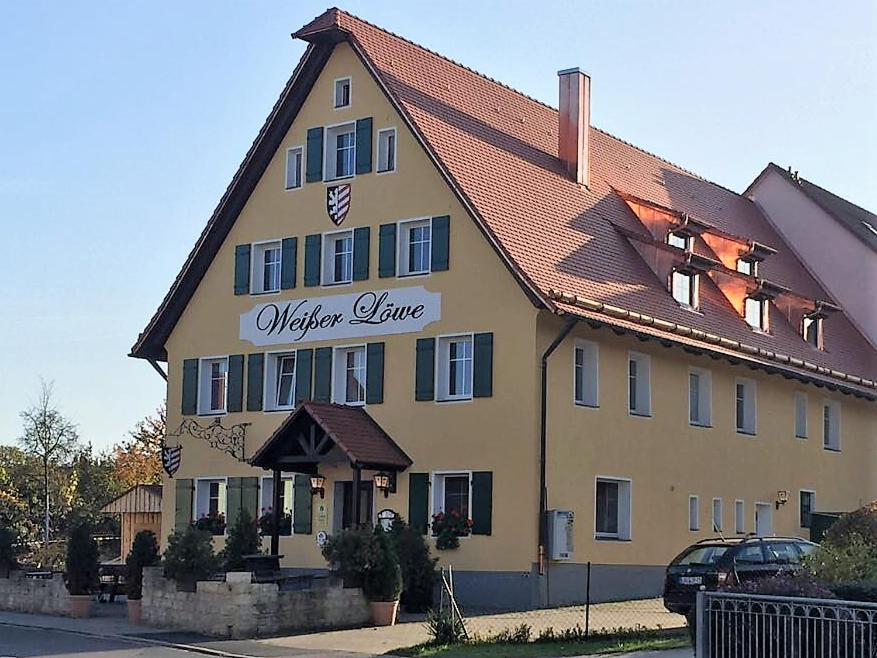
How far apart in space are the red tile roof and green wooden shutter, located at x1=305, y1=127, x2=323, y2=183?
7.26 feet

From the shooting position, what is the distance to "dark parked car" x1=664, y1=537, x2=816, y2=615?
22.5 m

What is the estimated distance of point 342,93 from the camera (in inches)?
1280

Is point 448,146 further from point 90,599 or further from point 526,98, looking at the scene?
point 90,599

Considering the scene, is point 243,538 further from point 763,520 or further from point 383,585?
point 763,520

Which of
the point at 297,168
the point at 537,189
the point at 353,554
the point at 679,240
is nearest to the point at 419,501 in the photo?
the point at 353,554

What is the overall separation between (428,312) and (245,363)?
5.66 metres

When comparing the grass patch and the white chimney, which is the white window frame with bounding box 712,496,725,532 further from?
the grass patch

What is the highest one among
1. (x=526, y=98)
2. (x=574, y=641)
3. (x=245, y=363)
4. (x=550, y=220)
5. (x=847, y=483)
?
(x=526, y=98)

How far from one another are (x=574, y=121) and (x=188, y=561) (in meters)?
15.6

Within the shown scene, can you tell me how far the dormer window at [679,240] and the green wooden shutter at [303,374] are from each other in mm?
9565

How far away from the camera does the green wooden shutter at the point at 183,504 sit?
34406mm

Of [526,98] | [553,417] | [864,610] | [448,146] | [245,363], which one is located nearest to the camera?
[864,610]

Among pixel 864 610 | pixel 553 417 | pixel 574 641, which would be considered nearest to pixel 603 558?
pixel 553 417

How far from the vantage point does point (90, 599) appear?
2677 centimetres
